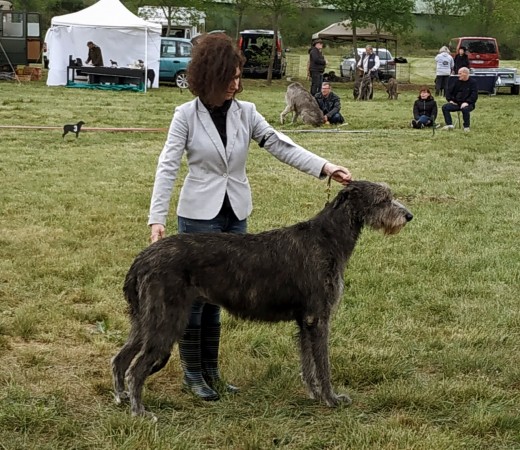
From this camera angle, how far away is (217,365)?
5.12 metres

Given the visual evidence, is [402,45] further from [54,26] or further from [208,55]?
[208,55]

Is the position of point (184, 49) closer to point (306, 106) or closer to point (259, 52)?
point (259, 52)

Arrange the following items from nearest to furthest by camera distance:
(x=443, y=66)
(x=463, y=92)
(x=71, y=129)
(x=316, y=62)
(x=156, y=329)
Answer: (x=156, y=329)
(x=71, y=129)
(x=463, y=92)
(x=316, y=62)
(x=443, y=66)

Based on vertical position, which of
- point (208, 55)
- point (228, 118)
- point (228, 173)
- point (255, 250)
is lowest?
point (255, 250)

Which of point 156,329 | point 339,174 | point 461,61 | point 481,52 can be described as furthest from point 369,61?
point 156,329

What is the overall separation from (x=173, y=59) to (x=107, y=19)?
314 cm

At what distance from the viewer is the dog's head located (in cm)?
466

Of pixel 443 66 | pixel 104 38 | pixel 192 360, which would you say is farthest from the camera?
pixel 104 38

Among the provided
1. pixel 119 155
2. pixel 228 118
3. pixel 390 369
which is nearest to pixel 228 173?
pixel 228 118

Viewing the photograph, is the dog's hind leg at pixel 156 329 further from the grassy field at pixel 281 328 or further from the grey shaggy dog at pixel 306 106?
the grey shaggy dog at pixel 306 106

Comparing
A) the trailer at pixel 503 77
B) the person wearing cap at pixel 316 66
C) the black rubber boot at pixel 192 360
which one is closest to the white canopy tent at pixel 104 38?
the person wearing cap at pixel 316 66

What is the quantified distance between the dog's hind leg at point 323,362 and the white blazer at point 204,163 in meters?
0.86

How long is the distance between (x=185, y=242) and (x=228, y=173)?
0.59 m

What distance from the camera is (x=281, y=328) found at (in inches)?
237
